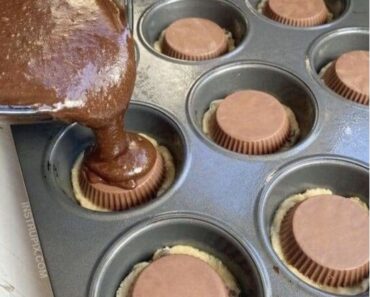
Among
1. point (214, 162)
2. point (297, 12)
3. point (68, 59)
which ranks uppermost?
point (68, 59)

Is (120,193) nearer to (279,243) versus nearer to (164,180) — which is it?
(164,180)

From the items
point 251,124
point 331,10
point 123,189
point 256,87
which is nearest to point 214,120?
point 251,124

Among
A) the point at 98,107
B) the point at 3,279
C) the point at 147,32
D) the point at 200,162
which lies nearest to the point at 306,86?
the point at 200,162

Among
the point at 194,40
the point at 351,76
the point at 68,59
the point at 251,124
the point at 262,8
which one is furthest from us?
the point at 262,8

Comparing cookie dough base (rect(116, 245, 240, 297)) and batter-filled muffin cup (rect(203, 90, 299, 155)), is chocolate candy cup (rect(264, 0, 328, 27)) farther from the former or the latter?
cookie dough base (rect(116, 245, 240, 297))

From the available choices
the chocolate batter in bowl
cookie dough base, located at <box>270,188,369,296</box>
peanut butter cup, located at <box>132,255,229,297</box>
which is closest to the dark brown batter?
the chocolate batter in bowl

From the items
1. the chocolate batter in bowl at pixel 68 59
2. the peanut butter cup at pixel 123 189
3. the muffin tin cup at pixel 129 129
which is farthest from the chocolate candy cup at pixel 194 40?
the chocolate batter in bowl at pixel 68 59

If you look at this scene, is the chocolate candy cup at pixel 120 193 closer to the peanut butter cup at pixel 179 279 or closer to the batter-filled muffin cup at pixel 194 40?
the peanut butter cup at pixel 179 279

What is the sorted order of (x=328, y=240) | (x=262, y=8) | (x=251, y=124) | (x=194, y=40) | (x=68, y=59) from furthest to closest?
(x=262, y=8)
(x=194, y=40)
(x=251, y=124)
(x=328, y=240)
(x=68, y=59)
